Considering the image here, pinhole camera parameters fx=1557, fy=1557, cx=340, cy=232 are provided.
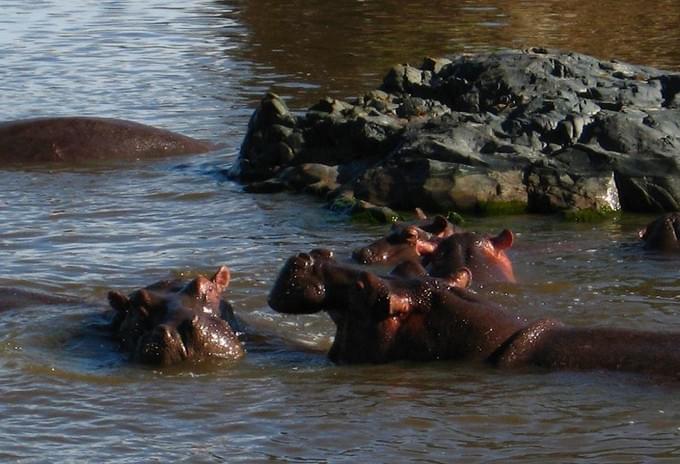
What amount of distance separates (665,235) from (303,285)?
11.6 ft

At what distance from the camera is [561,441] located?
5.40 meters

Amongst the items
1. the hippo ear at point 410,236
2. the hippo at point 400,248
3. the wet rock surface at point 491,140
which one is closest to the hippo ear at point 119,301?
the hippo at point 400,248

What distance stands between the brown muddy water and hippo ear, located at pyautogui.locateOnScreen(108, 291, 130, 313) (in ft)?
0.70

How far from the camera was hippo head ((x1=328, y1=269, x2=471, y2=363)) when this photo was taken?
589cm

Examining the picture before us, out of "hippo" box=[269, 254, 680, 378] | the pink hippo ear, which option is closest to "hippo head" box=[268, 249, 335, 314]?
"hippo" box=[269, 254, 680, 378]

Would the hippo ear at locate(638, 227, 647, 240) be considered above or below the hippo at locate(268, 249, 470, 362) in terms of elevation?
below

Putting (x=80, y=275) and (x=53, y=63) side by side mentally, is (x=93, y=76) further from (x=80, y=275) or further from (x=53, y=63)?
(x=80, y=275)

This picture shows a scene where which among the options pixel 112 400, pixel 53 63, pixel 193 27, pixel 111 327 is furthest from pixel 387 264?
pixel 193 27

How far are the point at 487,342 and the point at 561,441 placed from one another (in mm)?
650

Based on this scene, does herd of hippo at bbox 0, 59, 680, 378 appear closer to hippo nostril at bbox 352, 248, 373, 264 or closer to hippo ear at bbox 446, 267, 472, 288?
hippo ear at bbox 446, 267, 472, 288

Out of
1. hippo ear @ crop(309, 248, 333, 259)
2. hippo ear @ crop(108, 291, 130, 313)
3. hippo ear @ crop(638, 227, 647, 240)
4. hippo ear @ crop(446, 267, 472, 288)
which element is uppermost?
hippo ear @ crop(309, 248, 333, 259)

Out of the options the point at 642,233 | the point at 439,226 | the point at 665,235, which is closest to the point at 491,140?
the point at 642,233

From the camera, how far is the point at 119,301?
6633 mm

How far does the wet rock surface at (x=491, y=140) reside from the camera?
33.9 ft
